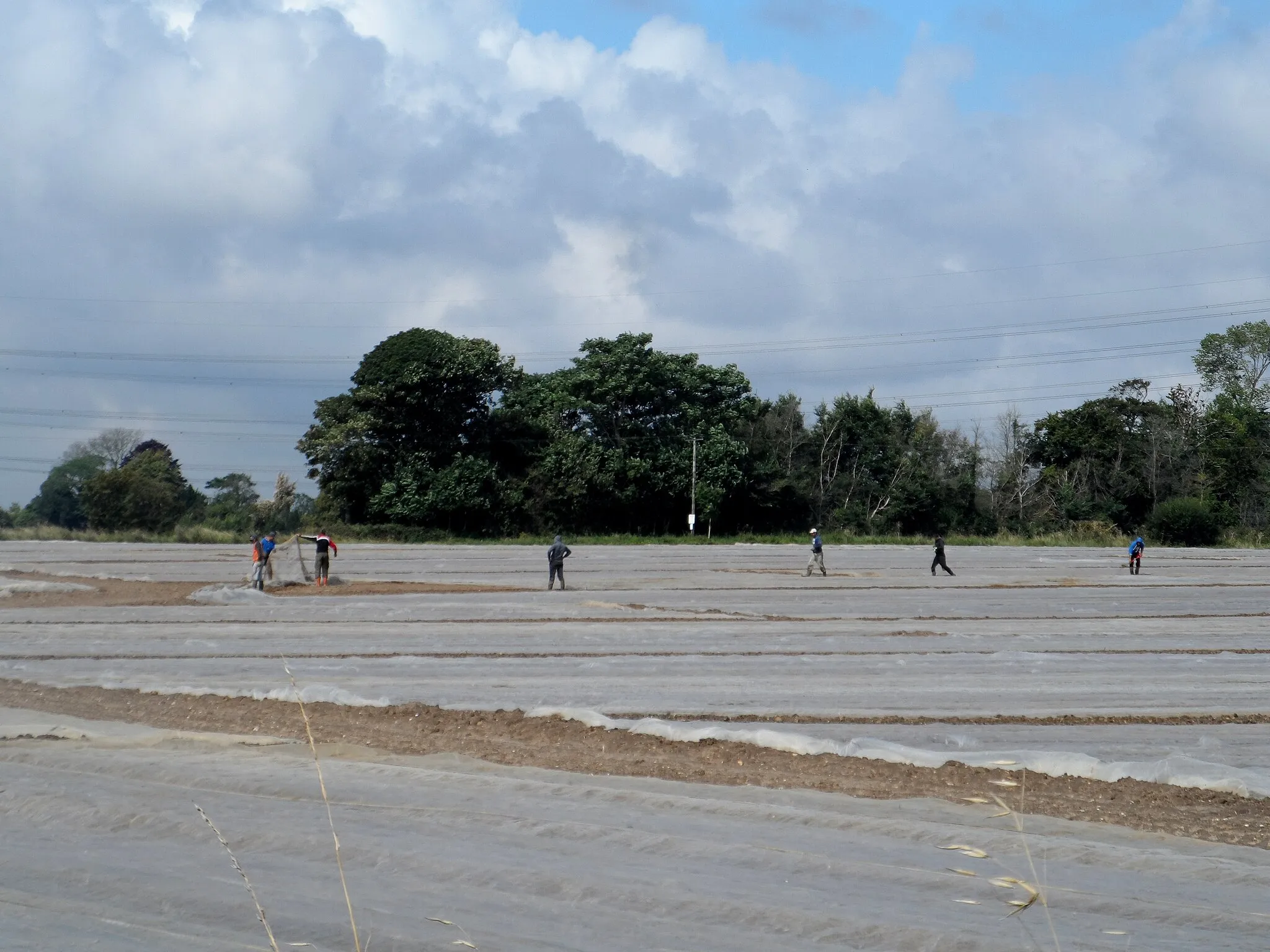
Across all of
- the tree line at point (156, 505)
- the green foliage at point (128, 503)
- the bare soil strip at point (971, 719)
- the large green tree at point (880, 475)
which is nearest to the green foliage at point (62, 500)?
the tree line at point (156, 505)

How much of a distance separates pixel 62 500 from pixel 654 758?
276 feet

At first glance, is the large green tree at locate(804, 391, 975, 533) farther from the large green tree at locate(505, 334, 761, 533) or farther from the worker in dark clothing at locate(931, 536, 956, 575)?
the worker in dark clothing at locate(931, 536, 956, 575)

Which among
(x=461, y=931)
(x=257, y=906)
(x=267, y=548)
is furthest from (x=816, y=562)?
(x=257, y=906)

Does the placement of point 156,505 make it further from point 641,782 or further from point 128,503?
point 641,782

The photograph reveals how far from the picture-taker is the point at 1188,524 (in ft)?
205

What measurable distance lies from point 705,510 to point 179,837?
5405 cm

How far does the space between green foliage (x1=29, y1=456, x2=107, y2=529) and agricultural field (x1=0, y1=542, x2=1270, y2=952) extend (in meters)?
64.5

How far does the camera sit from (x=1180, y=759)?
33.6ft

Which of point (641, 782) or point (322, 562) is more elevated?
point (322, 562)

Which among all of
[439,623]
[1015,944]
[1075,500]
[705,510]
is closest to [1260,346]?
[1075,500]

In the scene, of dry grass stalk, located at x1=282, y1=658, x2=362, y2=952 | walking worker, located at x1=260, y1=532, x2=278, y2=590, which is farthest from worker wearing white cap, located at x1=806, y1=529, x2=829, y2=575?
dry grass stalk, located at x1=282, y1=658, x2=362, y2=952

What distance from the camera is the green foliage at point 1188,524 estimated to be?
62.4 m

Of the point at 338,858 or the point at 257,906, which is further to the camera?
the point at 338,858

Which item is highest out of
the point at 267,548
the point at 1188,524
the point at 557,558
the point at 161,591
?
the point at 1188,524
